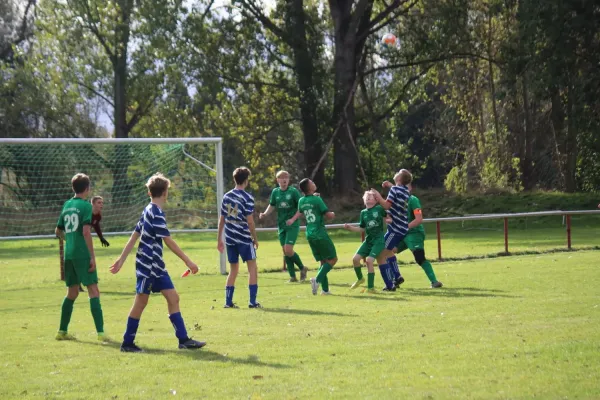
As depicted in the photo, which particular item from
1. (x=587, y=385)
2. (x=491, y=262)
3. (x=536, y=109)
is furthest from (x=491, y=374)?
(x=536, y=109)

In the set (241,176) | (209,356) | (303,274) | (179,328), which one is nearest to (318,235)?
(241,176)

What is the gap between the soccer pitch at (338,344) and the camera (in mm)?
7070

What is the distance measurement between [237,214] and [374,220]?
2554 millimetres

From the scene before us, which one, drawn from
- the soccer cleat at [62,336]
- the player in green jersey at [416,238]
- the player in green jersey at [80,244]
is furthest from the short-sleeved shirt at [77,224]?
the player in green jersey at [416,238]

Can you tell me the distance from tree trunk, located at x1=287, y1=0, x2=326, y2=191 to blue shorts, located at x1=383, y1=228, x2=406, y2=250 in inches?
998

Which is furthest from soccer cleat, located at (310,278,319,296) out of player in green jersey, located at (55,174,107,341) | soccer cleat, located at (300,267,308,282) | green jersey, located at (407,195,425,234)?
player in green jersey, located at (55,174,107,341)

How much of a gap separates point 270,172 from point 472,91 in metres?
10.8

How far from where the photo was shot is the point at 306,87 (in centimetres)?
3966

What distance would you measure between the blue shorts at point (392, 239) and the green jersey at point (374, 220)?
24 cm

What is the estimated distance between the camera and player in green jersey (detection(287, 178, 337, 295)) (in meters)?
14.2

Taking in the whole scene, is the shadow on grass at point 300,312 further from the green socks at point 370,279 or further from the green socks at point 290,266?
the green socks at point 290,266

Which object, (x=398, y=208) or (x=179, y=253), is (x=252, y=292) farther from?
(x=179, y=253)

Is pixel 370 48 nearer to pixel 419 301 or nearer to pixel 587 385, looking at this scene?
pixel 419 301

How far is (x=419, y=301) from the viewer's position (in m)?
12.6
